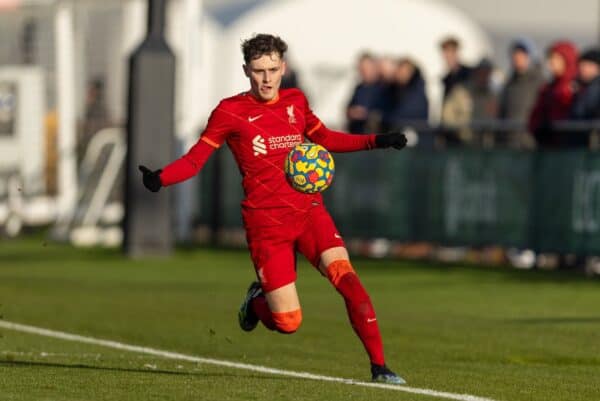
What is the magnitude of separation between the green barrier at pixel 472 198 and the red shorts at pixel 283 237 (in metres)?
9.32

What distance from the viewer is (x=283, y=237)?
1071cm

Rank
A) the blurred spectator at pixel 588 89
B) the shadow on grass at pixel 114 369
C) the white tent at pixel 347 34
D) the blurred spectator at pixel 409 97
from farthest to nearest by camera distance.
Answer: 1. the white tent at pixel 347 34
2. the blurred spectator at pixel 409 97
3. the blurred spectator at pixel 588 89
4. the shadow on grass at pixel 114 369

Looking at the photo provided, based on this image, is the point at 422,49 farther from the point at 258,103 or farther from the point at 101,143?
the point at 258,103

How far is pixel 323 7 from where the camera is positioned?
3831 centimetres

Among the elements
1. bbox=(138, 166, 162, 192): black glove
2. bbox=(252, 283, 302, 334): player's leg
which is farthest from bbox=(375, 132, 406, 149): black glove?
bbox=(138, 166, 162, 192): black glove

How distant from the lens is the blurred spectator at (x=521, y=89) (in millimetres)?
21328

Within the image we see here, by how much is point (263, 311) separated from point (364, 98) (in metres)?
13.6

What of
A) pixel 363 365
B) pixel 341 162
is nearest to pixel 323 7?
pixel 341 162

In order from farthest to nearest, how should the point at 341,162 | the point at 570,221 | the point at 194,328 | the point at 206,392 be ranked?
1. the point at 341,162
2. the point at 570,221
3. the point at 194,328
4. the point at 206,392

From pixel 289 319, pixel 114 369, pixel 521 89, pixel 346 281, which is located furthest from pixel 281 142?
pixel 521 89

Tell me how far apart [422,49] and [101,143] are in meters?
11.7

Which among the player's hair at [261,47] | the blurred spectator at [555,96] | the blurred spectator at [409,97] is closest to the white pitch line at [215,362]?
the player's hair at [261,47]

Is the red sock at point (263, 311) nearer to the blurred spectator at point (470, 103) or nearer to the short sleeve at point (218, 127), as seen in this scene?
the short sleeve at point (218, 127)

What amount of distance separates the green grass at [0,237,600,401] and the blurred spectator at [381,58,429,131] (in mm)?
2353
